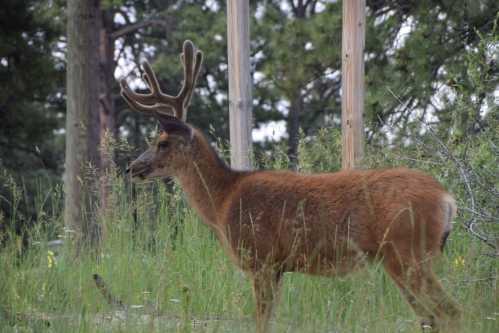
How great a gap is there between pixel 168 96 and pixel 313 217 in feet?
6.20

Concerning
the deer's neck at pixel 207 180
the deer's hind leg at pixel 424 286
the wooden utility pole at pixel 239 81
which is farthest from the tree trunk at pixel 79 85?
the deer's hind leg at pixel 424 286

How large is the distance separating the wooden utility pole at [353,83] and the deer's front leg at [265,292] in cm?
191

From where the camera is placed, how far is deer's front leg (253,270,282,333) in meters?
5.09

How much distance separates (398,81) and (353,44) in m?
3.76

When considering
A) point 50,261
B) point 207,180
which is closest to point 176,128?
point 207,180

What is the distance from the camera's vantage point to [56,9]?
50.9 feet

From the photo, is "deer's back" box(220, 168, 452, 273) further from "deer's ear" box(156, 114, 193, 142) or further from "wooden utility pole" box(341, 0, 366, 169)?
"wooden utility pole" box(341, 0, 366, 169)

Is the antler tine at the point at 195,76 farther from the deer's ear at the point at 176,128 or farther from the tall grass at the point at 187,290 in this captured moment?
the tall grass at the point at 187,290

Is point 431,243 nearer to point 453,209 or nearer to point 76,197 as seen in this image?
point 453,209

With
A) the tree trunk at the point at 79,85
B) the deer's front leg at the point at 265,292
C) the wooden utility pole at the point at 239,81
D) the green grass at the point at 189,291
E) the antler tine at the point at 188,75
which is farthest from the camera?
the tree trunk at the point at 79,85

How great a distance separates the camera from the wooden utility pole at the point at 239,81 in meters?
7.10

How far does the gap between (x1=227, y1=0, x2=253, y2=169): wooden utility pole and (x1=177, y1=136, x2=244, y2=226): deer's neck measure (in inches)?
45.7

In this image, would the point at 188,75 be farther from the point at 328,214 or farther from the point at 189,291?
the point at 189,291

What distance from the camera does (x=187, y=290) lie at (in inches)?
158
